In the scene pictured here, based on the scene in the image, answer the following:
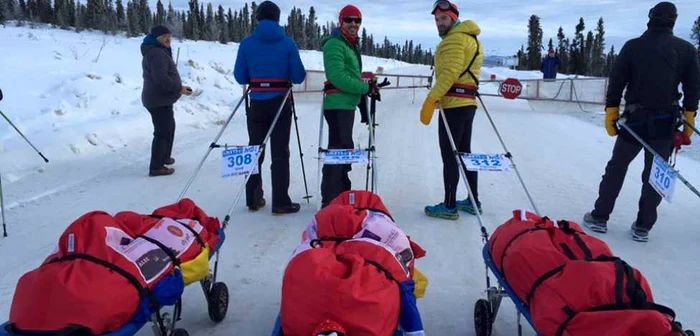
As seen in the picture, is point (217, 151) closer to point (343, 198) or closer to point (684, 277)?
point (343, 198)

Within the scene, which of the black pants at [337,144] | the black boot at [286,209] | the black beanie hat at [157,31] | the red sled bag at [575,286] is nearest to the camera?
the red sled bag at [575,286]

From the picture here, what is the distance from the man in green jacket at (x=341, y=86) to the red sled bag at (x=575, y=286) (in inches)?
104

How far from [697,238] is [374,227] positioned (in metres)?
3.78

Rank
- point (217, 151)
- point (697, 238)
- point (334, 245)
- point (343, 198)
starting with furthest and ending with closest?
point (217, 151), point (697, 238), point (343, 198), point (334, 245)

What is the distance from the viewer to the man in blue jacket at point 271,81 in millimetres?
5156

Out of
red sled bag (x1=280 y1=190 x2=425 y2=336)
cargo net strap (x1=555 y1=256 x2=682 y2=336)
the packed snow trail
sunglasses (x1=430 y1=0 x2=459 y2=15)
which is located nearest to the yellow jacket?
sunglasses (x1=430 y1=0 x2=459 y2=15)

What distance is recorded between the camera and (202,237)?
3088mm

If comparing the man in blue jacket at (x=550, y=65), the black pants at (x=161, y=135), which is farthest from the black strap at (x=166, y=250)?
the man in blue jacket at (x=550, y=65)

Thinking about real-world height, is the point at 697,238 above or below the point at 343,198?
below

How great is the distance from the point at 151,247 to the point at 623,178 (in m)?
4.36

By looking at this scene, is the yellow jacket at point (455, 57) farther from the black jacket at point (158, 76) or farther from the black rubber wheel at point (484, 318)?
the black jacket at point (158, 76)

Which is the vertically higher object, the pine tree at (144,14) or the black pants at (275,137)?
the pine tree at (144,14)

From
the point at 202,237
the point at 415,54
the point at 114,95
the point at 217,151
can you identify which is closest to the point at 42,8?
the point at 114,95

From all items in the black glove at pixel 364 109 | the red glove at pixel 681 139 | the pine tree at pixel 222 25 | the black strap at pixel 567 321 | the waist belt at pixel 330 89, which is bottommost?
the black strap at pixel 567 321
